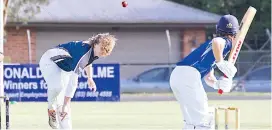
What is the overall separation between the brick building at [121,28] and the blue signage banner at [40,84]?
1046 centimetres

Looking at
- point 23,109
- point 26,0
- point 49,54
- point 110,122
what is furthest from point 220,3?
point 49,54

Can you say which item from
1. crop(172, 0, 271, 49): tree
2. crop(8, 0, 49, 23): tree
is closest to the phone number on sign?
crop(8, 0, 49, 23): tree

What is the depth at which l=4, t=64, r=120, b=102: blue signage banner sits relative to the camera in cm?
2484

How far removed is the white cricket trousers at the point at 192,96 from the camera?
10727mm

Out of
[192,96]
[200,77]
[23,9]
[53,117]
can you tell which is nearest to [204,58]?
[200,77]

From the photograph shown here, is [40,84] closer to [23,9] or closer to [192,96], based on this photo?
[23,9]

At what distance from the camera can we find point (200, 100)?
1076 centimetres

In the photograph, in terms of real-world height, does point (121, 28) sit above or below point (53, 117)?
above

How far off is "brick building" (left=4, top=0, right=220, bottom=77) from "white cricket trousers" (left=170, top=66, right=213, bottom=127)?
2475cm

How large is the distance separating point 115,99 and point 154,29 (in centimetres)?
1272

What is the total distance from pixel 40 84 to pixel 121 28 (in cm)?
1274

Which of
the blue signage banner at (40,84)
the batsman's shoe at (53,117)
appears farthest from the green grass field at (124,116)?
the batsman's shoe at (53,117)

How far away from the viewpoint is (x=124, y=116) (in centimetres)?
1850

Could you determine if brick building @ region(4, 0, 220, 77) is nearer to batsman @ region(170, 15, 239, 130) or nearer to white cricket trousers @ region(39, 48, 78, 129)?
white cricket trousers @ region(39, 48, 78, 129)
